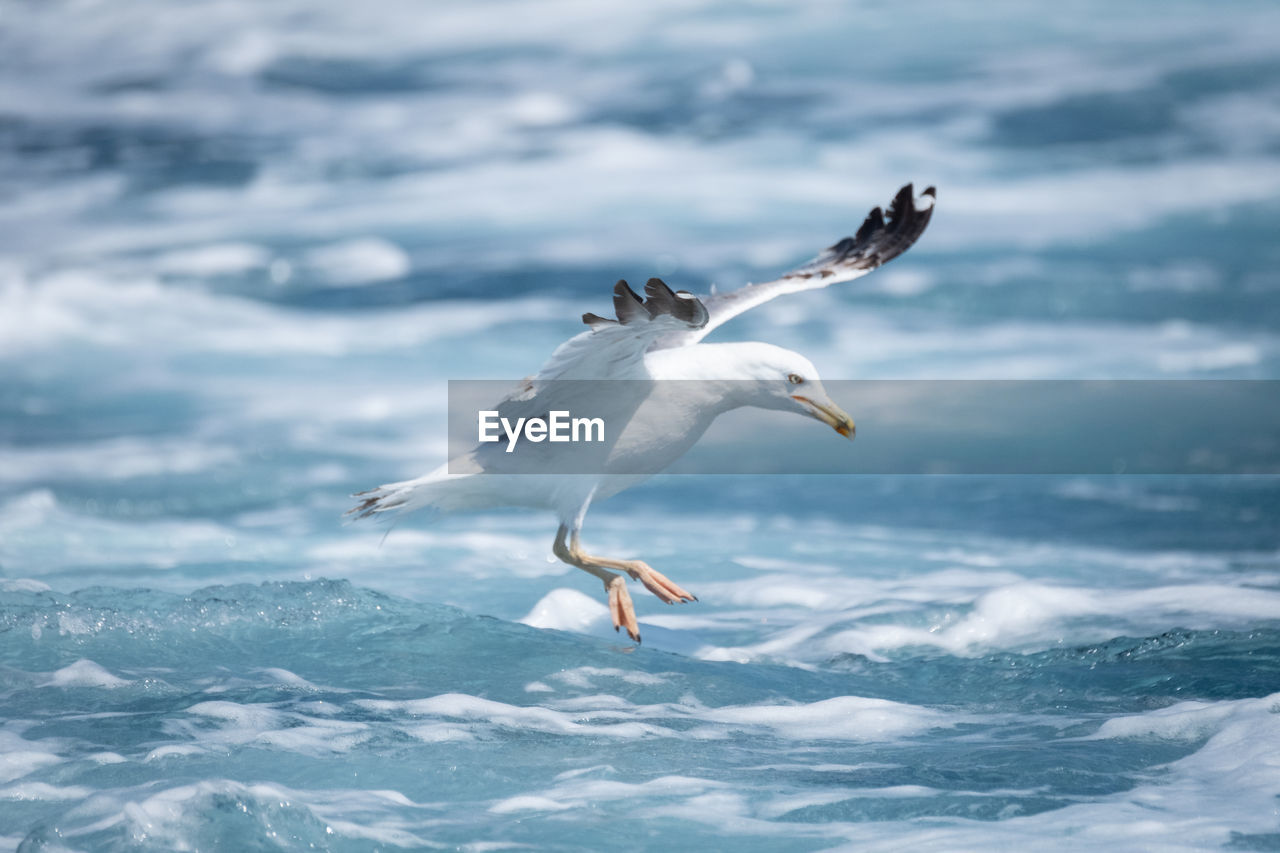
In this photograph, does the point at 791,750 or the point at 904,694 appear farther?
the point at 904,694

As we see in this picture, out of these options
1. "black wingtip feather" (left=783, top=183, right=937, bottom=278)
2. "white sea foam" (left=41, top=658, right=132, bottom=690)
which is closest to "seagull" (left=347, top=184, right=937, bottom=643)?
"black wingtip feather" (left=783, top=183, right=937, bottom=278)

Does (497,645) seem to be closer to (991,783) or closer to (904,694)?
(904,694)

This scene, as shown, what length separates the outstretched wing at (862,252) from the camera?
1221 centimetres

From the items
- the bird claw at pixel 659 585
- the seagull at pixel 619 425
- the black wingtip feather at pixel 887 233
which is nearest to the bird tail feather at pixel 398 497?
the seagull at pixel 619 425

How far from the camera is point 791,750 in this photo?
9.62m

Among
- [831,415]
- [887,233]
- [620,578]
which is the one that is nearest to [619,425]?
[620,578]

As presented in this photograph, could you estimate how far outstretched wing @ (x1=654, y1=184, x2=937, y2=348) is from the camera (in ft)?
40.1

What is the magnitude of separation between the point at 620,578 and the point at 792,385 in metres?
2.15

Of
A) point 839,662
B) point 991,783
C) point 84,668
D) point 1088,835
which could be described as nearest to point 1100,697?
point 839,662

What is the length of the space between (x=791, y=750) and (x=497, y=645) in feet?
13.6

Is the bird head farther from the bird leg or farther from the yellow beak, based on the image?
the bird leg

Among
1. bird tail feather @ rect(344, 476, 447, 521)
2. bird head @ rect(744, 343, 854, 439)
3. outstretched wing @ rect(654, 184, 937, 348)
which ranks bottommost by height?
bird tail feather @ rect(344, 476, 447, 521)

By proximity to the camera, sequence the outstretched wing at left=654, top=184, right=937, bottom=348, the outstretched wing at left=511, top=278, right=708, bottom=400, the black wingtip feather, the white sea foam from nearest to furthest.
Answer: the outstretched wing at left=511, top=278, right=708, bottom=400
the white sea foam
the outstretched wing at left=654, top=184, right=937, bottom=348
the black wingtip feather

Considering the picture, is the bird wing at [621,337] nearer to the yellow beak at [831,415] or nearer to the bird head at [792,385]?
the bird head at [792,385]
